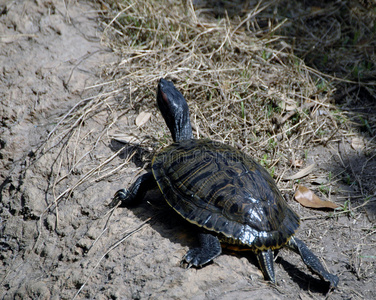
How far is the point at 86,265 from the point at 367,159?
3071 millimetres

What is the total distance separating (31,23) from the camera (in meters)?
4.88

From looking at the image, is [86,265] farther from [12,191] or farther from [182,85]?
[182,85]

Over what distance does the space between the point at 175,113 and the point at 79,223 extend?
138cm

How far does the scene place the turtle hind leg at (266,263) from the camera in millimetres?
2617

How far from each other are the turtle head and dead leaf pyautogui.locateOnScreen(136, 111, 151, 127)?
18.5 inches

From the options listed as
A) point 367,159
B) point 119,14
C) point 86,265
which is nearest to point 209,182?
point 86,265

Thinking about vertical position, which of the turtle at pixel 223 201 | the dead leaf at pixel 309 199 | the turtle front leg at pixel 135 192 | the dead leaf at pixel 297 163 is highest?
the turtle at pixel 223 201

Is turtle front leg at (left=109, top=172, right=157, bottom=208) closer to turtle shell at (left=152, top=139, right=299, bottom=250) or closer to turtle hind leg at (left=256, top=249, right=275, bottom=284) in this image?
turtle shell at (left=152, top=139, right=299, bottom=250)

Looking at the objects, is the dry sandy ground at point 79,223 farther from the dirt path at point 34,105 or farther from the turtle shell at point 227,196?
the turtle shell at point 227,196

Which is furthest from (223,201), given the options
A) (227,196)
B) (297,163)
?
(297,163)

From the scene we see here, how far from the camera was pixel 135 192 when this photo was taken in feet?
10.5

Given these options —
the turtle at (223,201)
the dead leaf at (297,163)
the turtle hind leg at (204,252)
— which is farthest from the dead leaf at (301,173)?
the turtle hind leg at (204,252)

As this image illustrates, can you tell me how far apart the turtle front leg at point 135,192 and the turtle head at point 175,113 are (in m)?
0.59

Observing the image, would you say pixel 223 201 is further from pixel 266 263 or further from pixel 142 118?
pixel 142 118
